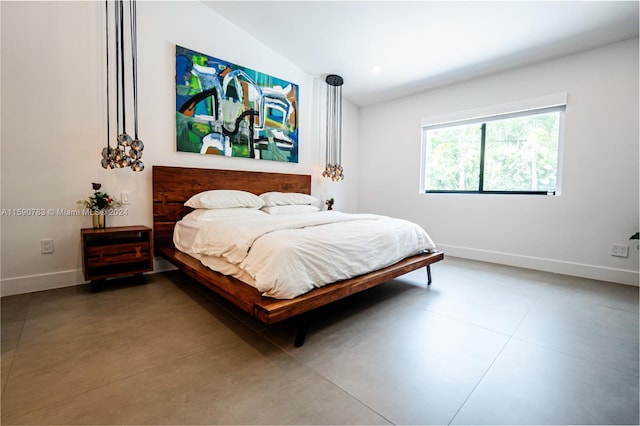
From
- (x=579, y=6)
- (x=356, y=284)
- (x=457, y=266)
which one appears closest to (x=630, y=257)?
(x=457, y=266)

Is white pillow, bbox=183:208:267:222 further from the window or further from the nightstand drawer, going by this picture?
the window

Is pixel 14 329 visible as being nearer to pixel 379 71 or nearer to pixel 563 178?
pixel 379 71

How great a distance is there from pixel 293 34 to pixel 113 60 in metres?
2.03

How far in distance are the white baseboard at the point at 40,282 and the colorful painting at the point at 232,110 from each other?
5.48ft

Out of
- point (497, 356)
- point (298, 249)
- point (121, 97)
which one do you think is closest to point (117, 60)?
point (121, 97)

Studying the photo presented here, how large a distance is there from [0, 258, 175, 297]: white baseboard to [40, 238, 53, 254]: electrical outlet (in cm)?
22

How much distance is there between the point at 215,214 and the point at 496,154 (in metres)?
3.75

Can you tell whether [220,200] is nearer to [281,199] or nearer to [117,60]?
[281,199]

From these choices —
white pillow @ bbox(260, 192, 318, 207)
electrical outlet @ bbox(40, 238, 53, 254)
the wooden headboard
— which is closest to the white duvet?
the wooden headboard

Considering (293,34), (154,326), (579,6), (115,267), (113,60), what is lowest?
(154,326)

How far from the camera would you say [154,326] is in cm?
196

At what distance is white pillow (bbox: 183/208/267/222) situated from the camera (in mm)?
2936

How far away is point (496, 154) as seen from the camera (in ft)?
12.9

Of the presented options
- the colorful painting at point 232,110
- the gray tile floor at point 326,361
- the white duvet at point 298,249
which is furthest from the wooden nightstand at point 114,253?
the colorful painting at point 232,110
